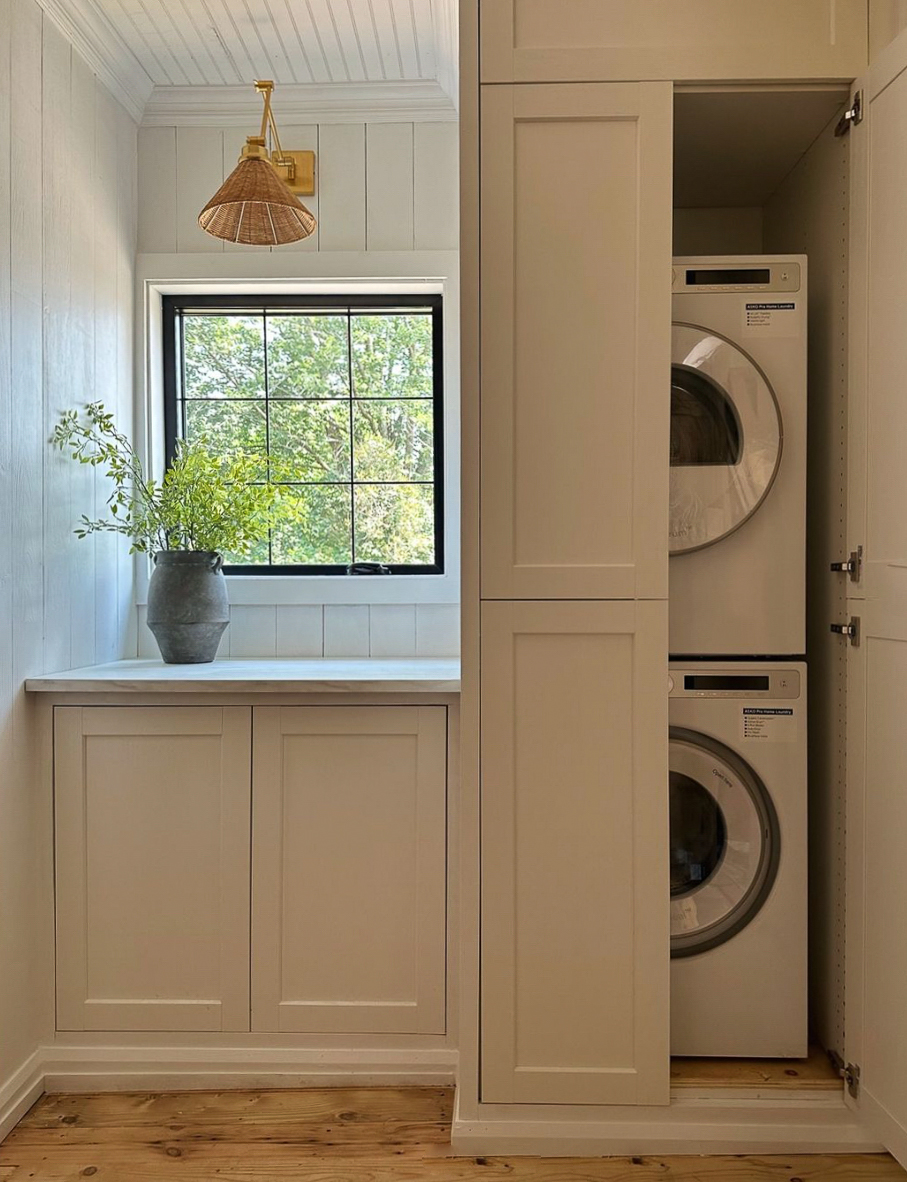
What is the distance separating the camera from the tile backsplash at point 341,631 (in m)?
2.81

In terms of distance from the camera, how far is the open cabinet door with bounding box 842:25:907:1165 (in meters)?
1.77

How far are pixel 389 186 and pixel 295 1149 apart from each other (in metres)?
2.47

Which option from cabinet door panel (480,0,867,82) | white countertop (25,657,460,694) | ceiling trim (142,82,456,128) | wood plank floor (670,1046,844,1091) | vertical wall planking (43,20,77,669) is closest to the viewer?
cabinet door panel (480,0,867,82)

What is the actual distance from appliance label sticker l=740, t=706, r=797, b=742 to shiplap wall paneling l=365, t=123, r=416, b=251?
1.64 m

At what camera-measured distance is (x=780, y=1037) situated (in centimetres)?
210

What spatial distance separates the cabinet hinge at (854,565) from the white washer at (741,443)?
0.13 meters

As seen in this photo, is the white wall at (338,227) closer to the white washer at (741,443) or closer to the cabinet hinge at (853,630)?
the white washer at (741,443)

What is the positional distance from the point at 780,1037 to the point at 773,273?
5.44 ft

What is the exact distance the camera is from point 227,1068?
2.22 metres

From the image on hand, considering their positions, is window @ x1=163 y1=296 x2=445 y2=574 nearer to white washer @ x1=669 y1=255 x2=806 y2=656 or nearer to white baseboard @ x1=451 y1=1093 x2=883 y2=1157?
white washer @ x1=669 y1=255 x2=806 y2=656

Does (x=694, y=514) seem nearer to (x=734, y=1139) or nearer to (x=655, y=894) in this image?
(x=655, y=894)

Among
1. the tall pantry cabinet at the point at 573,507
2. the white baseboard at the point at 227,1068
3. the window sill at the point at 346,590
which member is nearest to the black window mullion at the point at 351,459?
the window sill at the point at 346,590

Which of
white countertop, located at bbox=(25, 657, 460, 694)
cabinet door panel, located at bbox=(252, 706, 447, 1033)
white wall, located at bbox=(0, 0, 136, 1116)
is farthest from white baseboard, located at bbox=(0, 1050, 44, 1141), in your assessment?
white countertop, located at bbox=(25, 657, 460, 694)

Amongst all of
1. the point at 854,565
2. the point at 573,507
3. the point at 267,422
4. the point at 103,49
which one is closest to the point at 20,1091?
the point at 573,507
